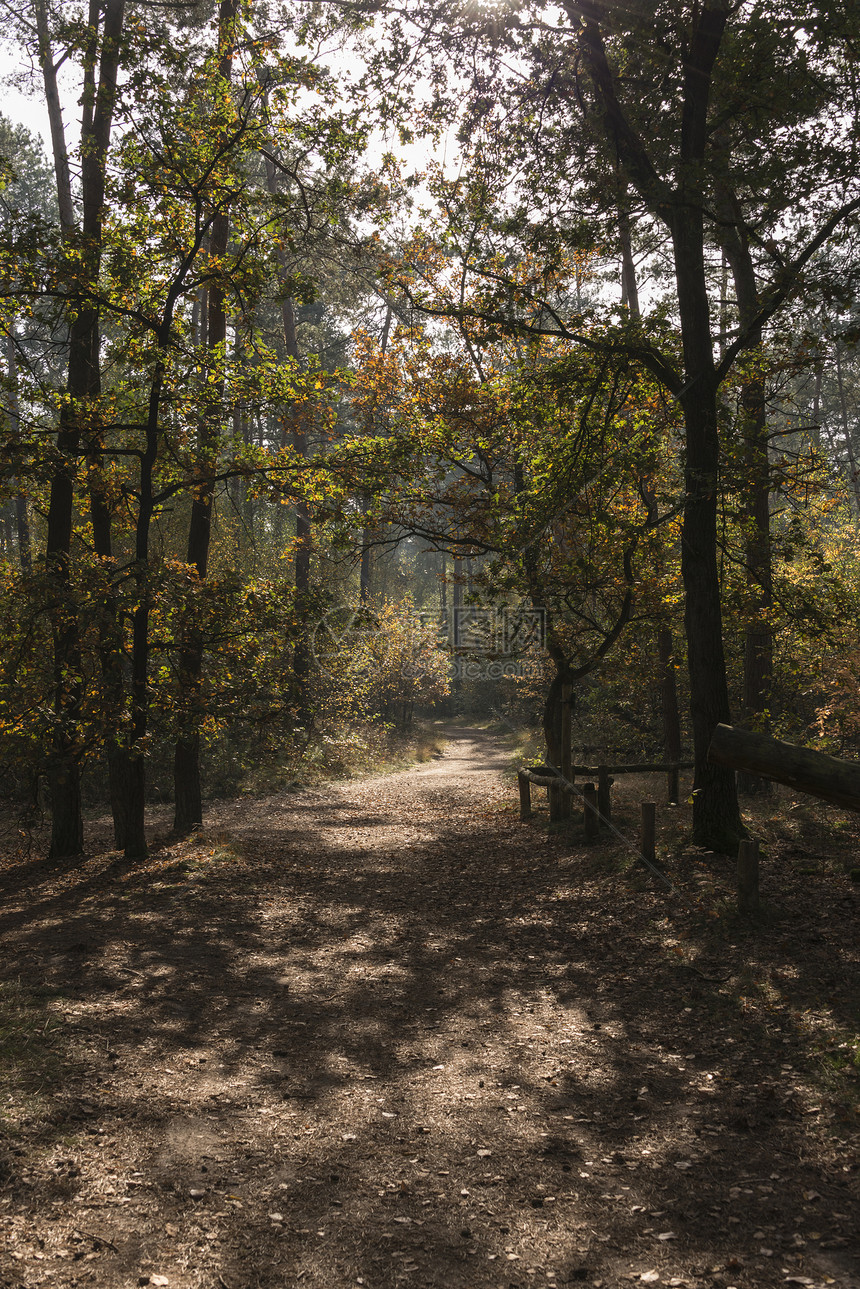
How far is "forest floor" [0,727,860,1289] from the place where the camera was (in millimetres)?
3363

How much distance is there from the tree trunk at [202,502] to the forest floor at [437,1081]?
103 inches

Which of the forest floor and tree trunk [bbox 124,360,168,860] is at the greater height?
tree trunk [bbox 124,360,168,860]

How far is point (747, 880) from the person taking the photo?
7230 mm

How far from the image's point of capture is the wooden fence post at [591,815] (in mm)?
10961

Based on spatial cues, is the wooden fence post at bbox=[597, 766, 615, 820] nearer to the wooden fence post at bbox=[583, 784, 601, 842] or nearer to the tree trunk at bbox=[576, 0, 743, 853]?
the wooden fence post at bbox=[583, 784, 601, 842]

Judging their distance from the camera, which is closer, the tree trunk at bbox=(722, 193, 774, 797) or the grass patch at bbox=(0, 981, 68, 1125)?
the grass patch at bbox=(0, 981, 68, 1125)

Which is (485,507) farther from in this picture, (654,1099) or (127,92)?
(654,1099)

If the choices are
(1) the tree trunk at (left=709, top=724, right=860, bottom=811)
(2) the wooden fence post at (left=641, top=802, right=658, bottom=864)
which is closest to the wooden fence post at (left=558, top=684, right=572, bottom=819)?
(2) the wooden fence post at (left=641, top=802, right=658, bottom=864)

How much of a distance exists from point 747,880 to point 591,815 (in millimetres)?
3970

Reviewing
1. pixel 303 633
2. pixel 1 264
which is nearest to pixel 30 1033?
pixel 303 633

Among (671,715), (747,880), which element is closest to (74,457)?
(747,880)

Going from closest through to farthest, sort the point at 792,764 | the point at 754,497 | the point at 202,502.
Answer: the point at 792,764, the point at 754,497, the point at 202,502

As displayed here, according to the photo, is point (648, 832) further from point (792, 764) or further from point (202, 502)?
point (202, 502)

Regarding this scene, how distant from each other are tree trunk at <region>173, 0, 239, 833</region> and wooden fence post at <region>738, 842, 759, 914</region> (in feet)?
21.5
